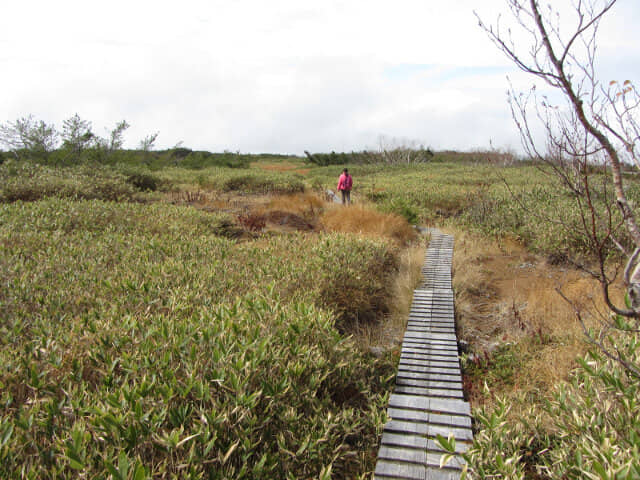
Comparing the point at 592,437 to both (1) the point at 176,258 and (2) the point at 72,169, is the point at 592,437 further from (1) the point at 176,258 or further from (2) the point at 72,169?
(2) the point at 72,169

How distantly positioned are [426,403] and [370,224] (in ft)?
19.3

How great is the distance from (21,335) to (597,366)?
173 inches

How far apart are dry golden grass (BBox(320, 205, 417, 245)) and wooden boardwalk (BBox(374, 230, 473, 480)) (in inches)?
125

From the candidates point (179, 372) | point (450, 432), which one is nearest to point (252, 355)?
point (179, 372)

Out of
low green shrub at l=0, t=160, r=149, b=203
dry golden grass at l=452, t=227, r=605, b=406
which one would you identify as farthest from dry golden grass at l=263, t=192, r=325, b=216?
dry golden grass at l=452, t=227, r=605, b=406

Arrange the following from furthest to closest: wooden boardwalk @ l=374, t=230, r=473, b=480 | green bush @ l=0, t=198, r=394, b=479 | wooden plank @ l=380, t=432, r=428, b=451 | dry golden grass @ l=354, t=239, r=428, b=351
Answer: dry golden grass @ l=354, t=239, r=428, b=351 < wooden plank @ l=380, t=432, r=428, b=451 < wooden boardwalk @ l=374, t=230, r=473, b=480 < green bush @ l=0, t=198, r=394, b=479

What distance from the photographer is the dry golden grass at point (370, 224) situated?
8.84m

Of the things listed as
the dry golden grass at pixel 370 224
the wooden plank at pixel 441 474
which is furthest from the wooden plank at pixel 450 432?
the dry golden grass at pixel 370 224

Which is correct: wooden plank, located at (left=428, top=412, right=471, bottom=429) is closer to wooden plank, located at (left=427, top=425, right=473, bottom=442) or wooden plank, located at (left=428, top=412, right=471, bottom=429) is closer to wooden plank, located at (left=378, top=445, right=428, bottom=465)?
wooden plank, located at (left=427, top=425, right=473, bottom=442)

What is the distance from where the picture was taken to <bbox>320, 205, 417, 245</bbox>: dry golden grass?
884 centimetres

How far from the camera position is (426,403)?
339cm

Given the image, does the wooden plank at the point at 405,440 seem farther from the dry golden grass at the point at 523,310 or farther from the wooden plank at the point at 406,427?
the dry golden grass at the point at 523,310

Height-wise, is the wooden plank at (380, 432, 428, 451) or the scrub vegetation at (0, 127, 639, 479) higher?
the scrub vegetation at (0, 127, 639, 479)

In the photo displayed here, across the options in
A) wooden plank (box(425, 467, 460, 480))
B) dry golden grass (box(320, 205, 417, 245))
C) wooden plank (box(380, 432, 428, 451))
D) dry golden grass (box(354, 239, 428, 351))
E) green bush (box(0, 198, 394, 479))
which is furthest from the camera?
dry golden grass (box(320, 205, 417, 245))
